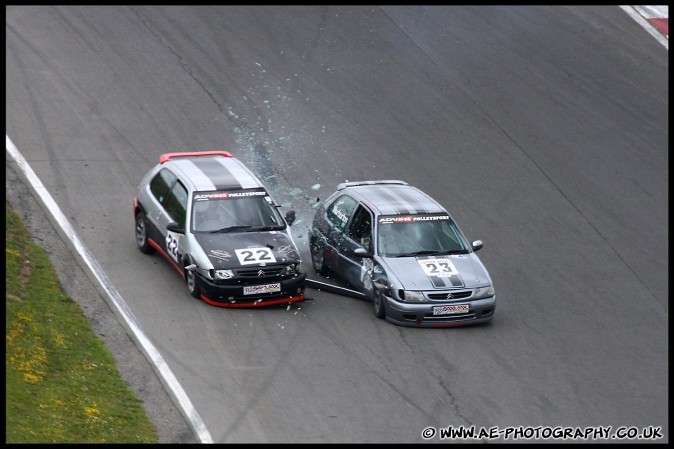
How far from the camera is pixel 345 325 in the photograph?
15445mm

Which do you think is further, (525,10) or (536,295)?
(525,10)

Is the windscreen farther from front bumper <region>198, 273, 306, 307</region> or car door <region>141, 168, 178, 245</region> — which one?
front bumper <region>198, 273, 306, 307</region>

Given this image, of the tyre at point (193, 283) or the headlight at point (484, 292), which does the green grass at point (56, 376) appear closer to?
the tyre at point (193, 283)

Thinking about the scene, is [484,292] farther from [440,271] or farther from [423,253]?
[423,253]

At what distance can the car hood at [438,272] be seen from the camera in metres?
15.5

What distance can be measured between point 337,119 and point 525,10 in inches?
320

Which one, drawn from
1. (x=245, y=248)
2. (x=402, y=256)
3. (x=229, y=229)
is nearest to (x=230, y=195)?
(x=229, y=229)

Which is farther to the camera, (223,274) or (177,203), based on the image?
(177,203)

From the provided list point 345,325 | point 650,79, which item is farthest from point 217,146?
point 650,79

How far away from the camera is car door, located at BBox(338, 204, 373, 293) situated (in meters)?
16.3

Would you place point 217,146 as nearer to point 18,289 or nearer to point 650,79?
point 18,289

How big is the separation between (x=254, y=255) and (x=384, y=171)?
607 cm

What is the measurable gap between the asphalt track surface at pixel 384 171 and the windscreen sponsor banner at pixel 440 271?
71 cm

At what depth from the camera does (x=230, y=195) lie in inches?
659
